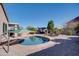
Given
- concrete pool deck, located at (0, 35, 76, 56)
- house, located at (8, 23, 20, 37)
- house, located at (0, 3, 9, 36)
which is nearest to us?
concrete pool deck, located at (0, 35, 76, 56)

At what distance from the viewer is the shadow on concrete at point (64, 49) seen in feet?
15.9

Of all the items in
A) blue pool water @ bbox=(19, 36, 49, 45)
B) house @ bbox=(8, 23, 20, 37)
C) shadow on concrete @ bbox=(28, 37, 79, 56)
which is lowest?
shadow on concrete @ bbox=(28, 37, 79, 56)

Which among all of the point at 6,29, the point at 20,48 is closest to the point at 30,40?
the point at 20,48

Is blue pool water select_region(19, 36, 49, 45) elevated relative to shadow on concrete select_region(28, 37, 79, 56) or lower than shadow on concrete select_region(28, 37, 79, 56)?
elevated

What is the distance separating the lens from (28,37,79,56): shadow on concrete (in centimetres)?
485

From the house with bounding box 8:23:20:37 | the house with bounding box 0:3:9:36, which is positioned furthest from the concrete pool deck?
the house with bounding box 0:3:9:36

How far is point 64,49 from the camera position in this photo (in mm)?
4945

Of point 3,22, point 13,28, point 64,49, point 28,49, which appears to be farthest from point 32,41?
point 3,22

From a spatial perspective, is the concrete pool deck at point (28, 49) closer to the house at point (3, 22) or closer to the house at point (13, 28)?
the house at point (13, 28)

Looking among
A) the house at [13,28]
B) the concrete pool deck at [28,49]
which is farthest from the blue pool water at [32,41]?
the house at [13,28]

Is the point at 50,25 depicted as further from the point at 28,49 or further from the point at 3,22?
the point at 3,22

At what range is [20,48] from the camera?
16.2 ft

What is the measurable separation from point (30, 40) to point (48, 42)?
0.59 metres

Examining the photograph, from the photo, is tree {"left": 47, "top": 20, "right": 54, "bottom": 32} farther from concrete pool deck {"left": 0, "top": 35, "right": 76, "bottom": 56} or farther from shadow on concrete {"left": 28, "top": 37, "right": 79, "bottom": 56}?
shadow on concrete {"left": 28, "top": 37, "right": 79, "bottom": 56}
